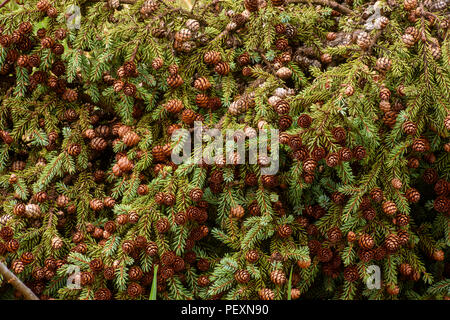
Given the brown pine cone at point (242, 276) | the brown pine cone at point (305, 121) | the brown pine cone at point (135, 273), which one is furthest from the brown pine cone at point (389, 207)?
the brown pine cone at point (135, 273)

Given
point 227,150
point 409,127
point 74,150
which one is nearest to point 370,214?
point 409,127

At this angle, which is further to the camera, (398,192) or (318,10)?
(318,10)

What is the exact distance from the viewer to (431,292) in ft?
5.06

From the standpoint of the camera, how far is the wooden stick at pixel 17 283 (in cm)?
134

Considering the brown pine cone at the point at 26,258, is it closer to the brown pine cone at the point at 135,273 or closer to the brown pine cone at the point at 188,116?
the brown pine cone at the point at 135,273

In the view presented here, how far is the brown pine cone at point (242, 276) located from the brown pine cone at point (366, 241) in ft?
1.30

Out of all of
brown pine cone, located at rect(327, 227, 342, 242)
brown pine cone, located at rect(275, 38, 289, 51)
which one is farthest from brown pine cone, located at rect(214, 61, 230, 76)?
brown pine cone, located at rect(327, 227, 342, 242)

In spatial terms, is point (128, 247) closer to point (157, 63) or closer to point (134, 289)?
point (134, 289)

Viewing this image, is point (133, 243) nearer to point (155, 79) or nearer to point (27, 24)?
point (155, 79)

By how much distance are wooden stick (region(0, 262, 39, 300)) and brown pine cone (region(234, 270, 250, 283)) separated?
2.16ft

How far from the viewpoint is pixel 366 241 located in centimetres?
141
